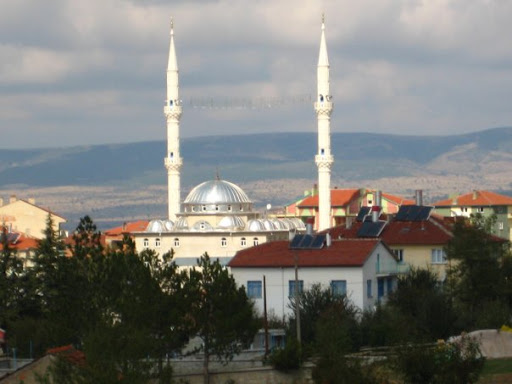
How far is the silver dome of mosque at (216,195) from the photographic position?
98.8 m

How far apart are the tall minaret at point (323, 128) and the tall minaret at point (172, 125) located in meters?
9.26

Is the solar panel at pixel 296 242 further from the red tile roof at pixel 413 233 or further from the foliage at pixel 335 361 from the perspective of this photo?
the foliage at pixel 335 361

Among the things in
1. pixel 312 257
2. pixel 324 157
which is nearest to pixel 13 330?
pixel 312 257

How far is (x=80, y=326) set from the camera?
48969mm

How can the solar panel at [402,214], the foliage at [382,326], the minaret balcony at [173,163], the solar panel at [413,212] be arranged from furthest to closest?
the minaret balcony at [173,163] → the solar panel at [402,214] → the solar panel at [413,212] → the foliage at [382,326]

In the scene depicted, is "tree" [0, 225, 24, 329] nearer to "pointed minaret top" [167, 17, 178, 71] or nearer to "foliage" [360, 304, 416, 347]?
"foliage" [360, 304, 416, 347]

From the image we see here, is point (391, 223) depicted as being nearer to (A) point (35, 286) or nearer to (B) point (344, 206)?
(A) point (35, 286)

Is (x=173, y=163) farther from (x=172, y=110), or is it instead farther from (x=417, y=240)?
(x=417, y=240)

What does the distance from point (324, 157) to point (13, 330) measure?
50.9 m

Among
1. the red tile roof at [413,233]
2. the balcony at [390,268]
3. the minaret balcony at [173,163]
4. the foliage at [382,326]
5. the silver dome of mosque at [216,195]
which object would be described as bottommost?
the foliage at [382,326]

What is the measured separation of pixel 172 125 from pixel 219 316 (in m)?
65.3

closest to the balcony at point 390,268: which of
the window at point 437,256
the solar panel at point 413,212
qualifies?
the window at point 437,256

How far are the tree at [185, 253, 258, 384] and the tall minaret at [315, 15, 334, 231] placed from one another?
58.5m

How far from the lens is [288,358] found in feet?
152
